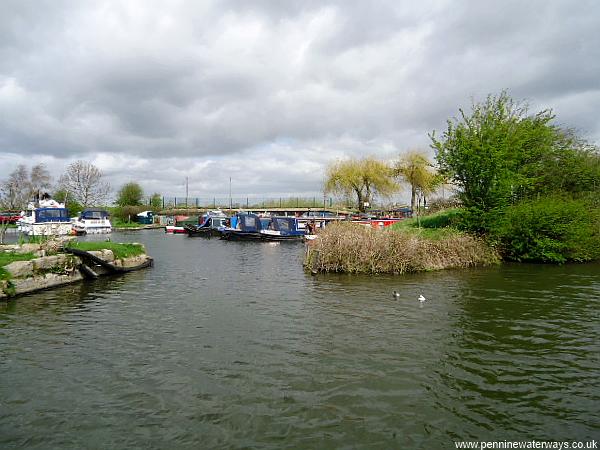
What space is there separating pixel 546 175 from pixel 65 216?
137 feet

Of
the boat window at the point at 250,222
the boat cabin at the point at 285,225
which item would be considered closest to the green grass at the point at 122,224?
the boat window at the point at 250,222

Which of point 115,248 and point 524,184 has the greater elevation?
point 524,184

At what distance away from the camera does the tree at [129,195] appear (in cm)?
6838

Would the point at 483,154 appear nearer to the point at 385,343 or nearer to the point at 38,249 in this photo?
the point at 385,343

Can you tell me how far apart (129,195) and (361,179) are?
40.7 m

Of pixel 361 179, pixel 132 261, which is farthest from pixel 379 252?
pixel 361 179

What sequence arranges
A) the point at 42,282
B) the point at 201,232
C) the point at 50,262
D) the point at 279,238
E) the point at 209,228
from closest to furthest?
1. the point at 42,282
2. the point at 50,262
3. the point at 279,238
4. the point at 209,228
5. the point at 201,232

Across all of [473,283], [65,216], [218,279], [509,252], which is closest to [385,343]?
[473,283]

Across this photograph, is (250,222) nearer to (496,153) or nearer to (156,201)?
(496,153)

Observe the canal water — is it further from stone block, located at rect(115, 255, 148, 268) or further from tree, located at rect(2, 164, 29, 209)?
tree, located at rect(2, 164, 29, 209)

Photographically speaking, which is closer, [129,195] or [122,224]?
[122,224]

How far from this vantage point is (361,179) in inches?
2245

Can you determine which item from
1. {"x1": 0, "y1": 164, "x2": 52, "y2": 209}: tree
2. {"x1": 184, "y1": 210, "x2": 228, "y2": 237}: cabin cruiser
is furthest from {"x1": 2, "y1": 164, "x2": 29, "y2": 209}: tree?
{"x1": 184, "y1": 210, "x2": 228, "y2": 237}: cabin cruiser

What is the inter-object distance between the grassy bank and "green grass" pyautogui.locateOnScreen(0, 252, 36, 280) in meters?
10.7
